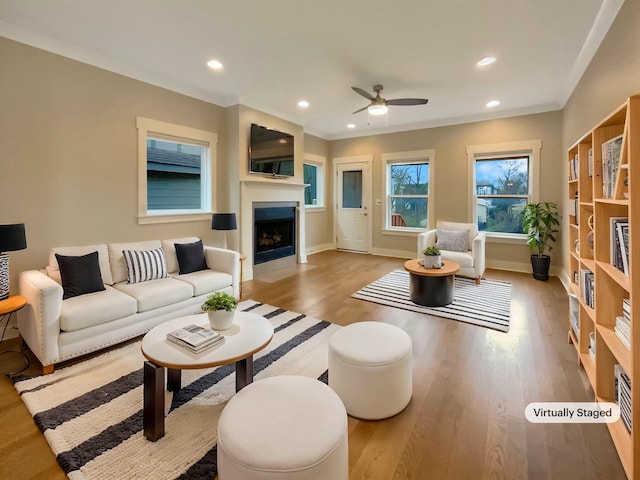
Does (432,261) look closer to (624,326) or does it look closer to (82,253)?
(624,326)

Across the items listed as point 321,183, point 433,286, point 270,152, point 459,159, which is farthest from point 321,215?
point 433,286

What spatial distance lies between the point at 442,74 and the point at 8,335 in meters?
5.47

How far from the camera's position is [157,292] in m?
2.95

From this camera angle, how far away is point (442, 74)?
3.88 meters

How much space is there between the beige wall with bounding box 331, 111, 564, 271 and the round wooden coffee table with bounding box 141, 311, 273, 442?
5.13 metres

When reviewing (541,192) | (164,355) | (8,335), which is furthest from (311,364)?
(541,192)

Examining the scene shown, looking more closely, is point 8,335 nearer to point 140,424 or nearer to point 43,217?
point 43,217

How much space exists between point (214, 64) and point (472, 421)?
13.7ft

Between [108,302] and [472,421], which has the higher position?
[108,302]

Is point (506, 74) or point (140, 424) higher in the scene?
point (506, 74)

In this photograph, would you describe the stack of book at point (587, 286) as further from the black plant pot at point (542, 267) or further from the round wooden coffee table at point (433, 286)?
the black plant pot at point (542, 267)

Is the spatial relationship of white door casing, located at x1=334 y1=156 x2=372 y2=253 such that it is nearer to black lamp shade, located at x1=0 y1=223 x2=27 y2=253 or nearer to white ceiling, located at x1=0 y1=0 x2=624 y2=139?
white ceiling, located at x1=0 y1=0 x2=624 y2=139

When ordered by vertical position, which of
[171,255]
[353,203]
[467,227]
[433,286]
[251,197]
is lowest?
[433,286]

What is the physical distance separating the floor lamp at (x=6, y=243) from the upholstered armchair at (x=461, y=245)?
4.69 meters
